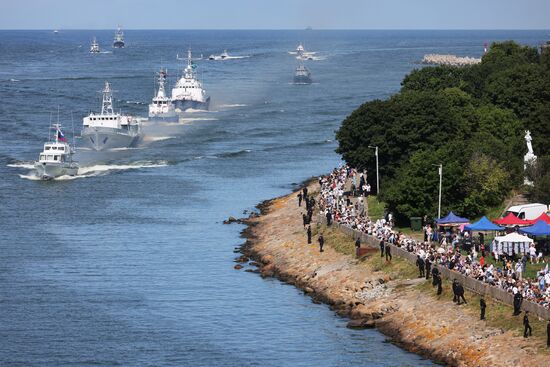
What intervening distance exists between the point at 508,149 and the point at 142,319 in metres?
31.8

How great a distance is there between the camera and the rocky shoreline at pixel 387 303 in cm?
5197

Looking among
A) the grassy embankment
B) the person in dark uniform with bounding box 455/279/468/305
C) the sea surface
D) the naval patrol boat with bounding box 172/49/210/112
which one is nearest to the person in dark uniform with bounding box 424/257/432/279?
the grassy embankment

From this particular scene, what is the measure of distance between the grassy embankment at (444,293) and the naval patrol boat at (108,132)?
63.2 metres

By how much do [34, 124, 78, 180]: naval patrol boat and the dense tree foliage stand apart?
30489mm

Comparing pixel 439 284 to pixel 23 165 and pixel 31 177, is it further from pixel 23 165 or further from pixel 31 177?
pixel 23 165

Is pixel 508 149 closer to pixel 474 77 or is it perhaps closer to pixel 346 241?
pixel 346 241

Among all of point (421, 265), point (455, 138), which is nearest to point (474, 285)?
point (421, 265)

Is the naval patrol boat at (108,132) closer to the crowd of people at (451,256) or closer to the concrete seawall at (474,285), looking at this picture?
the crowd of people at (451,256)

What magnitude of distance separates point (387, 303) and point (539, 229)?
26.3ft

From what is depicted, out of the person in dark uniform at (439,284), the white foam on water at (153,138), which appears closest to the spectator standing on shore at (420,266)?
the person in dark uniform at (439,284)

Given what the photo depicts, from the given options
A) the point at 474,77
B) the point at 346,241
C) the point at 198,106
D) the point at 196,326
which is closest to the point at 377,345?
the point at 196,326

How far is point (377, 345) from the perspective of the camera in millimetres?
56094

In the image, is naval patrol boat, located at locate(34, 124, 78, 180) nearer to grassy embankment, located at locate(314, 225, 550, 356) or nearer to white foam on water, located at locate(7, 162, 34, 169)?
white foam on water, located at locate(7, 162, 34, 169)

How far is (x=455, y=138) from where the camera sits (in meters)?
88.9
